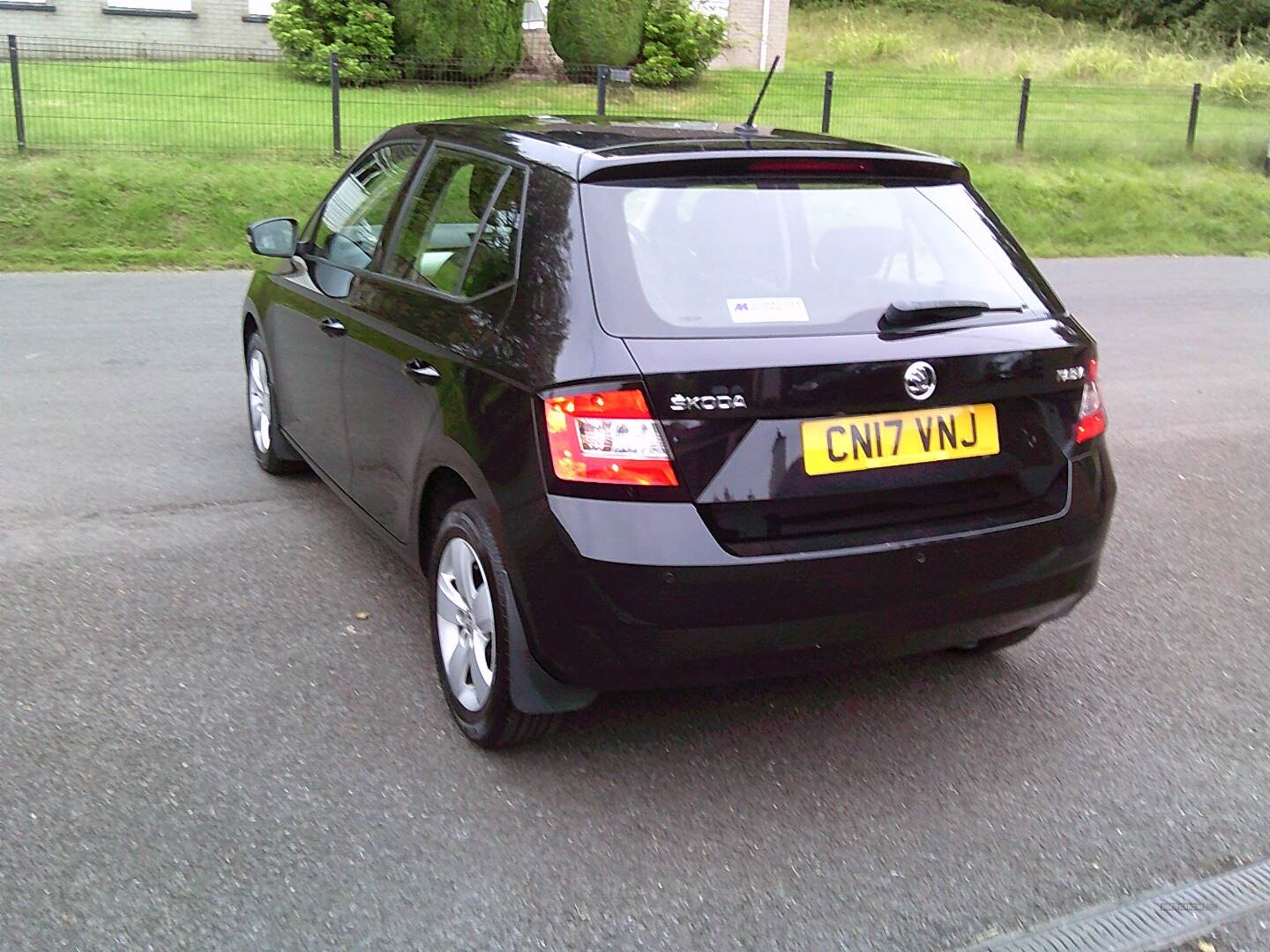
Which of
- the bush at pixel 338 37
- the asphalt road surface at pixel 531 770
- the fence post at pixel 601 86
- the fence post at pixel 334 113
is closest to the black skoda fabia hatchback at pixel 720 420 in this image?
the asphalt road surface at pixel 531 770

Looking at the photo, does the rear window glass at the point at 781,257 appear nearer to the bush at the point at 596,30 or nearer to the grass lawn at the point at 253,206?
the grass lawn at the point at 253,206

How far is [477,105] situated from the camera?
18.7 meters

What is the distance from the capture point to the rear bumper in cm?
294

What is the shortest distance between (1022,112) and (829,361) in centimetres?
1859

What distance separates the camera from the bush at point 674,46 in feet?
72.9

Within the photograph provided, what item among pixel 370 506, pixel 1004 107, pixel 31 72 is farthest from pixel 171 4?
pixel 370 506

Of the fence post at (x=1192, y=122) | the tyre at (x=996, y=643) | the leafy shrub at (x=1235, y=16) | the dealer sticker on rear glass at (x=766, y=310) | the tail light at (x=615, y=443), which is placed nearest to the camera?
the tail light at (x=615, y=443)

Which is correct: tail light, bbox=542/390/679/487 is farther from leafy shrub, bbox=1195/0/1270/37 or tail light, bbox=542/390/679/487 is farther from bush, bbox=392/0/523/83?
leafy shrub, bbox=1195/0/1270/37

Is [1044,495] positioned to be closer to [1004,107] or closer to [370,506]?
[370,506]

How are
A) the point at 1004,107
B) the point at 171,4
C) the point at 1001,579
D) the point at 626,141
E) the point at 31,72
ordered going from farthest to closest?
the point at 171,4, the point at 1004,107, the point at 31,72, the point at 626,141, the point at 1001,579

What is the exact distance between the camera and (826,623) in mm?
3084

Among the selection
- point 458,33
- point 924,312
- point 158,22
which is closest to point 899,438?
point 924,312

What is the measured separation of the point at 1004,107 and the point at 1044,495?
18623mm

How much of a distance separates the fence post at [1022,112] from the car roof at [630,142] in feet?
56.0
